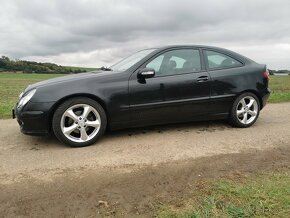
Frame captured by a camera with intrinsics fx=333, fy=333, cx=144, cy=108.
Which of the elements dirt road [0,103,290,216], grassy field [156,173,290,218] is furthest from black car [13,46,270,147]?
grassy field [156,173,290,218]

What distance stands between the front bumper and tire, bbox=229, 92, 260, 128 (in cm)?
305

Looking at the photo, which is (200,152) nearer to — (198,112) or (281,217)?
(198,112)

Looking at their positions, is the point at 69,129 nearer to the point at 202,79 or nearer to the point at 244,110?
the point at 202,79

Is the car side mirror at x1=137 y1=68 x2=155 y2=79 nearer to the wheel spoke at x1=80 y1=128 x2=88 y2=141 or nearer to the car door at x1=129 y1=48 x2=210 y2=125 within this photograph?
the car door at x1=129 y1=48 x2=210 y2=125

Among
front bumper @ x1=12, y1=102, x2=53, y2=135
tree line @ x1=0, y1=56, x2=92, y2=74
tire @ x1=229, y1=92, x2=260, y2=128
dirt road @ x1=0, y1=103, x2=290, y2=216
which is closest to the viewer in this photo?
dirt road @ x1=0, y1=103, x2=290, y2=216

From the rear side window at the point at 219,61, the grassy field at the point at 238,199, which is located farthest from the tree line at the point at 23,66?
the grassy field at the point at 238,199

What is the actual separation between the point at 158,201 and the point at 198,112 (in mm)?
2784

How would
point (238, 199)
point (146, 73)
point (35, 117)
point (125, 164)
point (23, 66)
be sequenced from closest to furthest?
point (238, 199)
point (125, 164)
point (35, 117)
point (146, 73)
point (23, 66)

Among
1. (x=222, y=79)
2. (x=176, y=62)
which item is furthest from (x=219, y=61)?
(x=176, y=62)

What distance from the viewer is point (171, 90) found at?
5172 millimetres

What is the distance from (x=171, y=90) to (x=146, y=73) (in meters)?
0.51

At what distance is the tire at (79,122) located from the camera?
15.0 ft

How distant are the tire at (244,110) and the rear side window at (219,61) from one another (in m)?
0.58

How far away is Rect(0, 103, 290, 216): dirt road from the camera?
2.99 m
